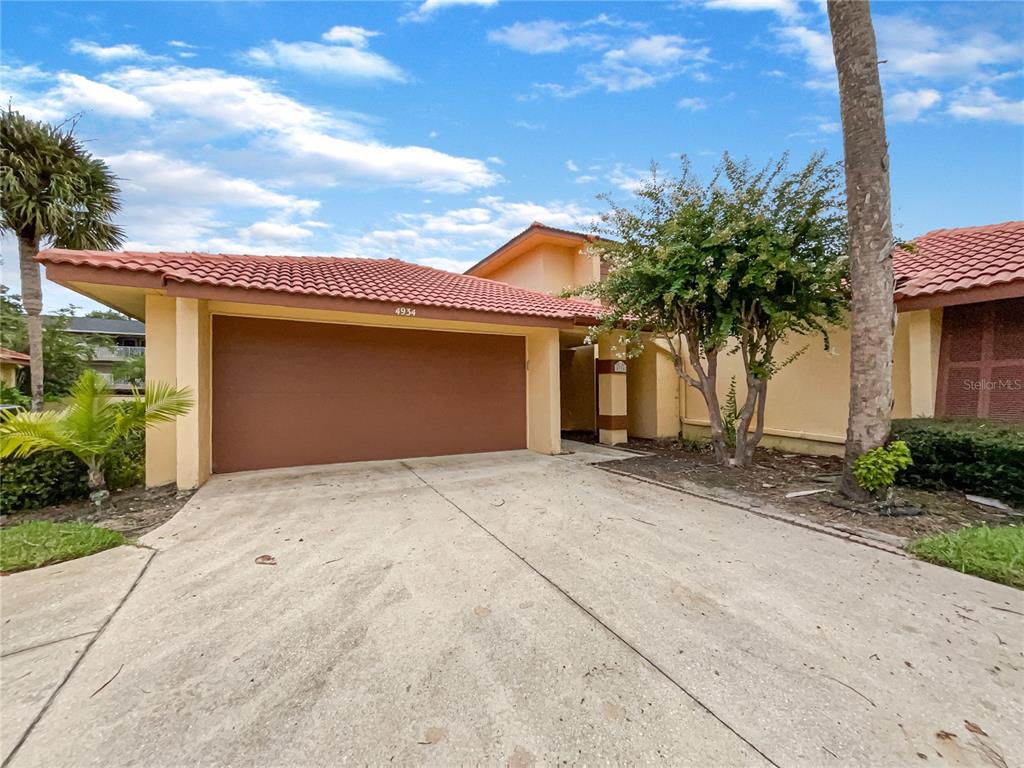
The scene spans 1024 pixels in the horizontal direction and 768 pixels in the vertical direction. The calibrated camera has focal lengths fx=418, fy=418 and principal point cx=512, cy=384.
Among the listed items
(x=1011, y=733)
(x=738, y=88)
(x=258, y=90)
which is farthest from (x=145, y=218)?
(x=1011, y=733)

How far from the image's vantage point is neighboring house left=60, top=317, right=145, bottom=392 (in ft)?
93.5

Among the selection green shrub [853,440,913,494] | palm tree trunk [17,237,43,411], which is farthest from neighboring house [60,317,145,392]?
green shrub [853,440,913,494]

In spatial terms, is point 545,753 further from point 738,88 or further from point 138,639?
point 738,88

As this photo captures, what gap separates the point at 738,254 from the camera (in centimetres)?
567

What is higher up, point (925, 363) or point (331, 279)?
point (331, 279)

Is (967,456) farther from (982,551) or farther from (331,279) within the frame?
(331,279)

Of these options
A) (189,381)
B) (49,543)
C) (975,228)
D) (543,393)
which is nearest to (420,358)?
(543,393)

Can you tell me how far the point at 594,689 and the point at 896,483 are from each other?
19.5 ft

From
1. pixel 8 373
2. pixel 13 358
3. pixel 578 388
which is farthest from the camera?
pixel 8 373

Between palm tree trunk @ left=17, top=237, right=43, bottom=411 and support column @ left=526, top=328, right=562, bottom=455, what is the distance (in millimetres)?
12744

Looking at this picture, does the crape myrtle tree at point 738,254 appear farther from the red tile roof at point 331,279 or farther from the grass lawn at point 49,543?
the grass lawn at point 49,543

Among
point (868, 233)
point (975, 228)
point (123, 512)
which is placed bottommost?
point (123, 512)

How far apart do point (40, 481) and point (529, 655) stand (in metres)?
6.60

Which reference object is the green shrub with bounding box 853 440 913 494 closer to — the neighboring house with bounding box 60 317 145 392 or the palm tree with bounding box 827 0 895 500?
the palm tree with bounding box 827 0 895 500
